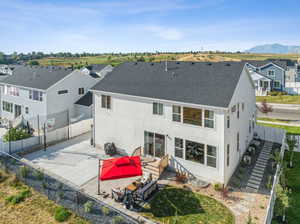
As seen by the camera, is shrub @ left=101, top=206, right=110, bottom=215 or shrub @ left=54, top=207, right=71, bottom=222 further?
shrub @ left=54, top=207, right=71, bottom=222

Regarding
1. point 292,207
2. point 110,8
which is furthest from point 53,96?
point 292,207

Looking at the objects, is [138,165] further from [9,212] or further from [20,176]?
[20,176]

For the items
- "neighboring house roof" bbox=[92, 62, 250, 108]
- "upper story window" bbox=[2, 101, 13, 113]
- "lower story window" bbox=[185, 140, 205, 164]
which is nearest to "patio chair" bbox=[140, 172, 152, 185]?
"lower story window" bbox=[185, 140, 205, 164]

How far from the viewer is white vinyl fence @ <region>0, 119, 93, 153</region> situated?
20469 mm

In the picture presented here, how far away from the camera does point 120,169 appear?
1331cm

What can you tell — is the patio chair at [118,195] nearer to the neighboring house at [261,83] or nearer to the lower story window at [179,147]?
the lower story window at [179,147]

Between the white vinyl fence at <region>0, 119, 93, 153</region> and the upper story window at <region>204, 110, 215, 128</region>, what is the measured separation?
15.9 m

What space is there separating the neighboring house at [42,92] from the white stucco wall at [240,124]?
74.7 feet

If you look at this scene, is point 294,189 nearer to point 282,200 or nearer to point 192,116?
point 282,200

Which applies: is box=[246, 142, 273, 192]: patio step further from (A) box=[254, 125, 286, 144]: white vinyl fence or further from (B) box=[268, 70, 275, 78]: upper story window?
(B) box=[268, 70, 275, 78]: upper story window

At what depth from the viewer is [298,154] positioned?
2198 cm

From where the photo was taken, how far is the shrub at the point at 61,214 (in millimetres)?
12383

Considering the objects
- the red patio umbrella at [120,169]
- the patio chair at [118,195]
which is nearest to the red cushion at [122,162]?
the red patio umbrella at [120,169]

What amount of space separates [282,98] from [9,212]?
170 ft
